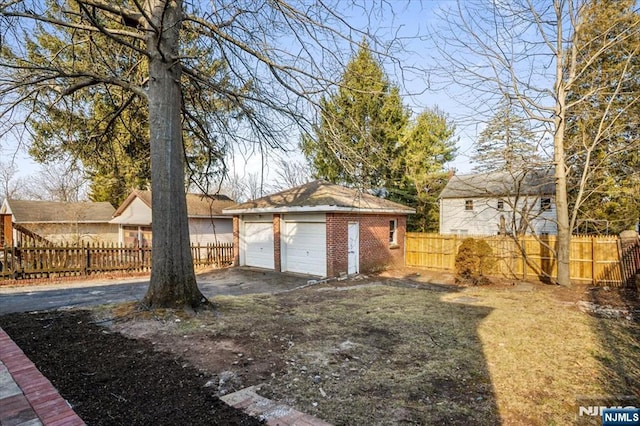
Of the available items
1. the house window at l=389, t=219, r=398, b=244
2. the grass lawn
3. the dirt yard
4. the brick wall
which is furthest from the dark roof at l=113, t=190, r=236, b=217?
the grass lawn

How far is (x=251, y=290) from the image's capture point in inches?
400

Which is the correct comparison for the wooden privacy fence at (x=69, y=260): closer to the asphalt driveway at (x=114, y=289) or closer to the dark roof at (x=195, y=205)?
the asphalt driveway at (x=114, y=289)

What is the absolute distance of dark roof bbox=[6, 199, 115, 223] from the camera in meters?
22.7

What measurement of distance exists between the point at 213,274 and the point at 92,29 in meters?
9.29

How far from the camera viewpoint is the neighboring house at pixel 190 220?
59.8ft

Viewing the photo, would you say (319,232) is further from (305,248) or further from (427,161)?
(427,161)

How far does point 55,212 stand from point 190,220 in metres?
12.6

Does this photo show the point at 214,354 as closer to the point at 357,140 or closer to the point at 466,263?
the point at 357,140

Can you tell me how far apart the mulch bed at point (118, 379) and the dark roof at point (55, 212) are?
2104 cm

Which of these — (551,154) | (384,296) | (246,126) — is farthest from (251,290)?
(551,154)

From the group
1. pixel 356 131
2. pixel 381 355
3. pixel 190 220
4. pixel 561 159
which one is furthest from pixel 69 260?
pixel 561 159

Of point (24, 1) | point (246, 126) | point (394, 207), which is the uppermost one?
point (24, 1)

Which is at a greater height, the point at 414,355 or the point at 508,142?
the point at 508,142

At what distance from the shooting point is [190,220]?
1802cm
